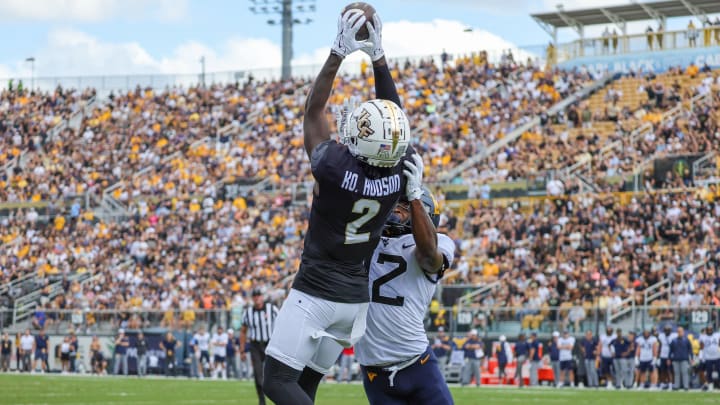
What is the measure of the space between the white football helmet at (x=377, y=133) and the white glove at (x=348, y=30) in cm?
42

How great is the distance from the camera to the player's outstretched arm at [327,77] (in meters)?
5.77

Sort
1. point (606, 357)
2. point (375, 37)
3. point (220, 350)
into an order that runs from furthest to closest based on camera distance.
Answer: point (220, 350) < point (606, 357) < point (375, 37)

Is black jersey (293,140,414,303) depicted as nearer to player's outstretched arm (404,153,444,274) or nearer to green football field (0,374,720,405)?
player's outstretched arm (404,153,444,274)

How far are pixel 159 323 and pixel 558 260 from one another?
32.2 ft

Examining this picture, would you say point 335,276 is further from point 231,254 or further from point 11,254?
point 11,254

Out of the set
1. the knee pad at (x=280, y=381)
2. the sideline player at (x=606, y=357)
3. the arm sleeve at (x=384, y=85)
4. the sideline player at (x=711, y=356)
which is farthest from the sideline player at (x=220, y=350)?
the knee pad at (x=280, y=381)

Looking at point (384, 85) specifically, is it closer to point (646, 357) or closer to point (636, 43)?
point (646, 357)

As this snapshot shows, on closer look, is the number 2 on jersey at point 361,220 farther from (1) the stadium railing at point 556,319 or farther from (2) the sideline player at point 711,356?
(1) the stadium railing at point 556,319

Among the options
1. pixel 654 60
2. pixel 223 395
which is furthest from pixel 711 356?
pixel 654 60

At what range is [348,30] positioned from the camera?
227 inches

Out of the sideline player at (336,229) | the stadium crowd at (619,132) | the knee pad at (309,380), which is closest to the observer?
the sideline player at (336,229)

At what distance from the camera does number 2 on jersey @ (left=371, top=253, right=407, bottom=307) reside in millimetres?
5939

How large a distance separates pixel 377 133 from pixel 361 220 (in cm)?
47

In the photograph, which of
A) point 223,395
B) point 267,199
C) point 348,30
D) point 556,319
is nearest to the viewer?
point 348,30
